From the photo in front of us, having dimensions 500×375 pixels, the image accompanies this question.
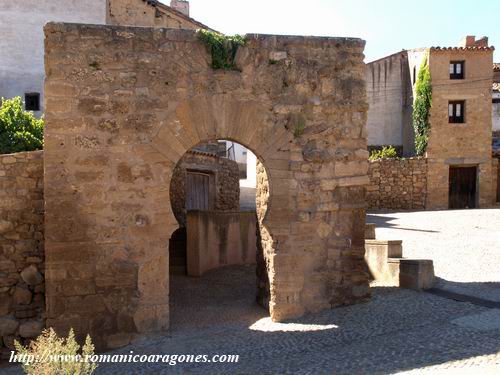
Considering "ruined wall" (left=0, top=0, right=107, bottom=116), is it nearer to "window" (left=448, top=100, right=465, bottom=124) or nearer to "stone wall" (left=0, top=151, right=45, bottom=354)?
"stone wall" (left=0, top=151, right=45, bottom=354)

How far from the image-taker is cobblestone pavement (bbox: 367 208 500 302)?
8.15 metres

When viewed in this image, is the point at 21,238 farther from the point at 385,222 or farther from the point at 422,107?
the point at 422,107

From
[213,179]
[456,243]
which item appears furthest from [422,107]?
[213,179]

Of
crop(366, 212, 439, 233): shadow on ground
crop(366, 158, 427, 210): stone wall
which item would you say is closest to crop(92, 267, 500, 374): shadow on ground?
A: crop(366, 212, 439, 233): shadow on ground

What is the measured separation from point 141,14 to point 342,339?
15.7 metres

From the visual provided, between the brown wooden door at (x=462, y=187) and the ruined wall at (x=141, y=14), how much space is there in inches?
517

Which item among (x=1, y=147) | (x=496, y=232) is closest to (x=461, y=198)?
(x=496, y=232)

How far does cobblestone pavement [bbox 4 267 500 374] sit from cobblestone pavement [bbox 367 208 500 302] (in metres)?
1.11

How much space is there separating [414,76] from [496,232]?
12467 mm

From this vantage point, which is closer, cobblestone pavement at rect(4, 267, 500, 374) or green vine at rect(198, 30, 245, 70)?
cobblestone pavement at rect(4, 267, 500, 374)

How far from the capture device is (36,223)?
274 inches

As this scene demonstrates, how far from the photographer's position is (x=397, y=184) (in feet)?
71.0

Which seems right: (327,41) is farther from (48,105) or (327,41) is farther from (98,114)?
(48,105)

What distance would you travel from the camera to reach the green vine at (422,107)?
2245cm
